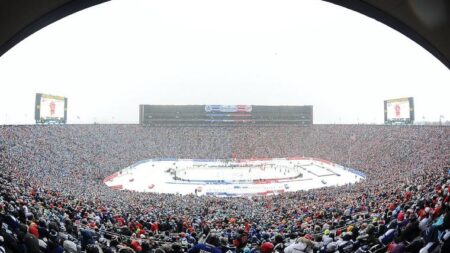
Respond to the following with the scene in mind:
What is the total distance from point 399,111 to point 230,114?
124 ft

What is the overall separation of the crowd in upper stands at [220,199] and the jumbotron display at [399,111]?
439cm

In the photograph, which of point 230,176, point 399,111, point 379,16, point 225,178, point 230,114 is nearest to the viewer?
point 379,16

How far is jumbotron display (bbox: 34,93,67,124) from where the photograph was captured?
5241cm

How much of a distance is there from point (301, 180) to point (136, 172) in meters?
24.7

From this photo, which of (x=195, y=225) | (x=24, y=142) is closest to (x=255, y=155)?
(x=24, y=142)

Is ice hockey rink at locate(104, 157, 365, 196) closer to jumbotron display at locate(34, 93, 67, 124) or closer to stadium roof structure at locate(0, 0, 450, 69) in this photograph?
jumbotron display at locate(34, 93, 67, 124)

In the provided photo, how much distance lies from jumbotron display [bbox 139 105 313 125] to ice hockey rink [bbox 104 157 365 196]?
21740mm

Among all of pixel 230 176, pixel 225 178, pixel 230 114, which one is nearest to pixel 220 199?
pixel 225 178

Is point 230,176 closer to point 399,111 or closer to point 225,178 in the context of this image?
point 225,178

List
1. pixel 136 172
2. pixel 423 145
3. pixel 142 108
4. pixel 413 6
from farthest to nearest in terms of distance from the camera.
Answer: pixel 142 108 → pixel 136 172 → pixel 423 145 → pixel 413 6

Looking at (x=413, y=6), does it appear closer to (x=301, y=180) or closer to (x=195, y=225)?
(x=195, y=225)

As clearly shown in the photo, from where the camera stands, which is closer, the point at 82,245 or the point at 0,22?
the point at 0,22

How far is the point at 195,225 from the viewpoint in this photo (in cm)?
1194

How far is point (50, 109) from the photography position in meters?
54.8
